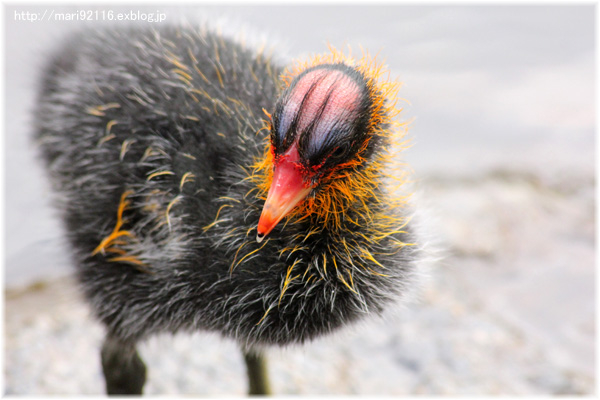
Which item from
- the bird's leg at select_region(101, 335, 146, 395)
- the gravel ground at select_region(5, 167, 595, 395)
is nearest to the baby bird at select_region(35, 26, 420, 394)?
the bird's leg at select_region(101, 335, 146, 395)

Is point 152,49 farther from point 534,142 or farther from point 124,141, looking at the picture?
point 534,142

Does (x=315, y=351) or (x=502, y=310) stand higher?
(x=502, y=310)

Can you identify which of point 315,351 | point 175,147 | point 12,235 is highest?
point 175,147

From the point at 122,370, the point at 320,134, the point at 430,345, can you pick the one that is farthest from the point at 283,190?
the point at 430,345

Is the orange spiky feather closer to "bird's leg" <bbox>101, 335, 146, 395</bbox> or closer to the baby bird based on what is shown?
the baby bird

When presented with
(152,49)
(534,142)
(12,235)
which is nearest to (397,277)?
(152,49)

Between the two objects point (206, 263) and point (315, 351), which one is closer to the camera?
point (206, 263)
